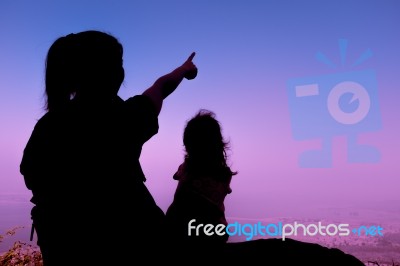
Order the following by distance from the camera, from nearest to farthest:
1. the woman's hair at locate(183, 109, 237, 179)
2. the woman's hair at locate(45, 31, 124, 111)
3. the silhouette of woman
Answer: the silhouette of woman < the woman's hair at locate(45, 31, 124, 111) < the woman's hair at locate(183, 109, 237, 179)

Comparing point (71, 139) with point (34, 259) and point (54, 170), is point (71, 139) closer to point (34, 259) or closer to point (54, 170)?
point (54, 170)

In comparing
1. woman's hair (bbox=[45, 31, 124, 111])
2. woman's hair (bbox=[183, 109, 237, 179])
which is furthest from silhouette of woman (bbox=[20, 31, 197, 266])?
woman's hair (bbox=[183, 109, 237, 179])

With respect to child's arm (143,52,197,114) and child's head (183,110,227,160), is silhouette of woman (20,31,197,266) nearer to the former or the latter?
child's arm (143,52,197,114)

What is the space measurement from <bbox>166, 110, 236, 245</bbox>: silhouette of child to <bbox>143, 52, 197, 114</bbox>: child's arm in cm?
126

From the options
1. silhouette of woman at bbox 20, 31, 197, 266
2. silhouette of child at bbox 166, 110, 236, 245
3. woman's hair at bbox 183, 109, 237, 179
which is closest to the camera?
silhouette of woman at bbox 20, 31, 197, 266

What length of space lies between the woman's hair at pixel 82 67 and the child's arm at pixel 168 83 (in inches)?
6.1

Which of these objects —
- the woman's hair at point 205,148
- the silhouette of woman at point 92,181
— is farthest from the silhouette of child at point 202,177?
the silhouette of woman at point 92,181

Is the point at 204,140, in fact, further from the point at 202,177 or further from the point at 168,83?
the point at 168,83

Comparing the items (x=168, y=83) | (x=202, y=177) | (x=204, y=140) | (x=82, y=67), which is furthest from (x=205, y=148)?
(x=82, y=67)

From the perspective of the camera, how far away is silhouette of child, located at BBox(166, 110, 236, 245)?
9.00ft

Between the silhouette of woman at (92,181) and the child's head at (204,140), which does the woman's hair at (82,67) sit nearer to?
the silhouette of woman at (92,181)

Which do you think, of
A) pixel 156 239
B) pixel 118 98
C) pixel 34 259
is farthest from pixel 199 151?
pixel 34 259

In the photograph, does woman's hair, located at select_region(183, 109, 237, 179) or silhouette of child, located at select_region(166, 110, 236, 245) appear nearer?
silhouette of child, located at select_region(166, 110, 236, 245)

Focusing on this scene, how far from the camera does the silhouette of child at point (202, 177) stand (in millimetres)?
2742
